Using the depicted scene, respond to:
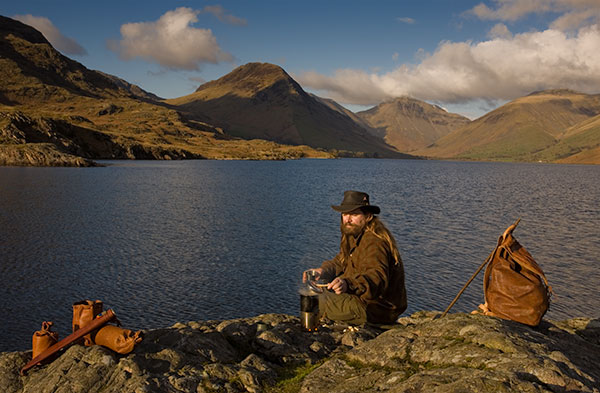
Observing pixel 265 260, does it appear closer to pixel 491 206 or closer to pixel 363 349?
pixel 363 349

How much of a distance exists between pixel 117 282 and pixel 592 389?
A: 21.8 m

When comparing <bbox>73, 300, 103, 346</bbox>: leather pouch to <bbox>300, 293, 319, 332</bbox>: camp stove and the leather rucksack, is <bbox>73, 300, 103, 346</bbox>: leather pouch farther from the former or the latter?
the leather rucksack

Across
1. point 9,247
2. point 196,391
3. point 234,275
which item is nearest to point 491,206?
point 234,275

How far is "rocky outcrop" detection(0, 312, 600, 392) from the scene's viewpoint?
5502 mm

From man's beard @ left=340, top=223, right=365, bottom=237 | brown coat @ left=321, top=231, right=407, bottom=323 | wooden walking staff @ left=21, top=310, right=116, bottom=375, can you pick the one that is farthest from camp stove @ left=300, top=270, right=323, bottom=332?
wooden walking staff @ left=21, top=310, right=116, bottom=375

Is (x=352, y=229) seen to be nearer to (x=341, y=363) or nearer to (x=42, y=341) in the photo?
(x=341, y=363)

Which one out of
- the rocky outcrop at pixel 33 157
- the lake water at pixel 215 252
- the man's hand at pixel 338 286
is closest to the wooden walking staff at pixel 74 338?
the man's hand at pixel 338 286

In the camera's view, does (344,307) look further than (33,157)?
No

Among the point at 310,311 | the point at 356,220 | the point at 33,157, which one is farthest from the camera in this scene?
the point at 33,157

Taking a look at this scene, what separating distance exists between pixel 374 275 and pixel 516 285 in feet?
8.90

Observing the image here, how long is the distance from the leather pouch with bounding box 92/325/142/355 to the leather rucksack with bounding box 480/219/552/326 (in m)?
6.98

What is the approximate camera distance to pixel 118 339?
7938 millimetres

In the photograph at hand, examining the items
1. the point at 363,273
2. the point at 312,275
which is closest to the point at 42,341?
the point at 312,275

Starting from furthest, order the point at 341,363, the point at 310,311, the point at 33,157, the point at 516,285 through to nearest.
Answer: the point at 33,157 < the point at 310,311 < the point at 516,285 < the point at 341,363
